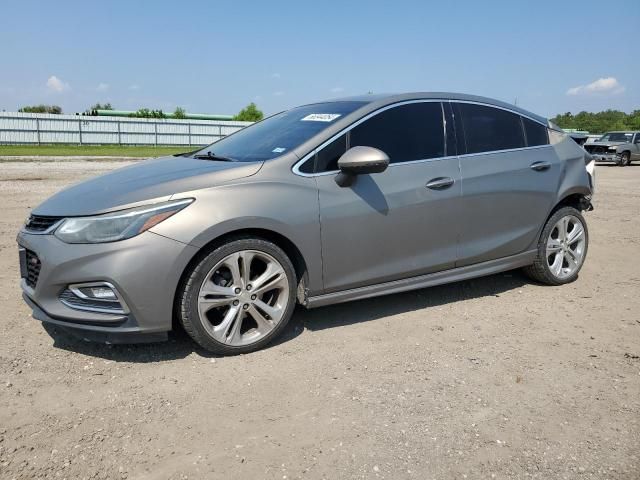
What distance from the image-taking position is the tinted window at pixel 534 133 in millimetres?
4812

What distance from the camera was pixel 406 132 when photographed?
409 centimetres

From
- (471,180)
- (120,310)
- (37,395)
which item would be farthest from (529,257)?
(37,395)

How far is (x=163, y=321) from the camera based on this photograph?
3.20 m

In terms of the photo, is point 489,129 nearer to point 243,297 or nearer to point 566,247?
point 566,247

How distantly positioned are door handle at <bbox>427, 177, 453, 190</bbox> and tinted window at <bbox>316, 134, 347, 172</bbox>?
732mm

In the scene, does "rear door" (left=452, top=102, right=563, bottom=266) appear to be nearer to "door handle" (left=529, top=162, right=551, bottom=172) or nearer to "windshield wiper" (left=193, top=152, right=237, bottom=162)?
"door handle" (left=529, top=162, right=551, bottom=172)

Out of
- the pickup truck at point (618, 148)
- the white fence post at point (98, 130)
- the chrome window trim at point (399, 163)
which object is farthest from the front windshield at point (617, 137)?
the chrome window trim at point (399, 163)

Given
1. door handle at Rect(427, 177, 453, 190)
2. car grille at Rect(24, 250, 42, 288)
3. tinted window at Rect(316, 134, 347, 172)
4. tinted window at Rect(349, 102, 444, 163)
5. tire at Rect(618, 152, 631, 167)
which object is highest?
tire at Rect(618, 152, 631, 167)

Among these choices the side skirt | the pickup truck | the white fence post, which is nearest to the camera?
the side skirt

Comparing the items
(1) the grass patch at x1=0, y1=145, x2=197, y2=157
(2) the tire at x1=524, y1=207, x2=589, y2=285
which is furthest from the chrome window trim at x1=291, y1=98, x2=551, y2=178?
(1) the grass patch at x1=0, y1=145, x2=197, y2=157

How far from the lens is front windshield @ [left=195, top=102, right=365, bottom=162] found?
3.84 meters

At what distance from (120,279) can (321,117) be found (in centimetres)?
193

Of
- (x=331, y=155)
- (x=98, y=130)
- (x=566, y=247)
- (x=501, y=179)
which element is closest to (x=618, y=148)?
(x=566, y=247)

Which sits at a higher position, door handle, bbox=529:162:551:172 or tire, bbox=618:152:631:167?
tire, bbox=618:152:631:167
